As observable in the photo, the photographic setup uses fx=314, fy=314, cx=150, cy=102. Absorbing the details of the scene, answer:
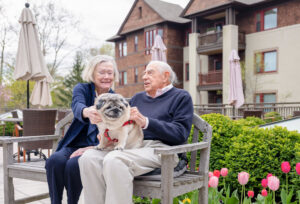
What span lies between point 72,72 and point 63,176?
33.1m

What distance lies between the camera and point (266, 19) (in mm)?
20953

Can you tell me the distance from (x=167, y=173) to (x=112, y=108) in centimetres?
67

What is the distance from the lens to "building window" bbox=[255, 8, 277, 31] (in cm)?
2067

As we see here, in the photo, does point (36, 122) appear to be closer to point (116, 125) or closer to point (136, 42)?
point (116, 125)

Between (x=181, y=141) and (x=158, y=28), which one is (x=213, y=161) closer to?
(x=181, y=141)

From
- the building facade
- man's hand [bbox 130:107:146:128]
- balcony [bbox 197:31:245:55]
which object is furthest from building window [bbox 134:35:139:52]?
man's hand [bbox 130:107:146:128]

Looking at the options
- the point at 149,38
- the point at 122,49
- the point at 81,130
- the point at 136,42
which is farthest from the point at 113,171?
the point at 122,49

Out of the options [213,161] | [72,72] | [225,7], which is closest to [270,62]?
[225,7]

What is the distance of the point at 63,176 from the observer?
3.04 meters

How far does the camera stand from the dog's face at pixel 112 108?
2531 millimetres

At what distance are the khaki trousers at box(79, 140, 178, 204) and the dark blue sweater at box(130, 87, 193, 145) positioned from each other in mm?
208

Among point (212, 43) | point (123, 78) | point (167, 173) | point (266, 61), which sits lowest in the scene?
point (167, 173)

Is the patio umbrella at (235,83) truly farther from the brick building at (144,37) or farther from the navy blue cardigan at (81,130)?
the brick building at (144,37)

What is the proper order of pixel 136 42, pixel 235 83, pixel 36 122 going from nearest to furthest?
1. pixel 36 122
2. pixel 235 83
3. pixel 136 42
